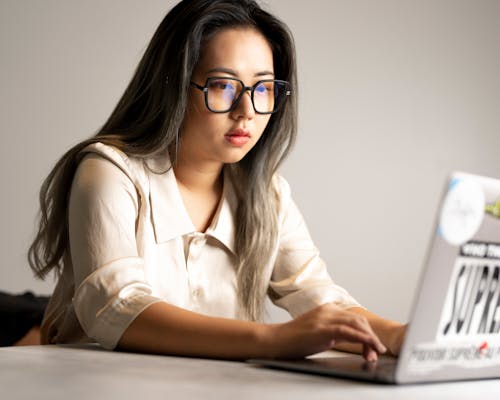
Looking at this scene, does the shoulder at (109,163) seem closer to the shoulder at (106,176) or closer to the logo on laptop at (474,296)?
the shoulder at (106,176)

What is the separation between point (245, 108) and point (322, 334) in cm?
61

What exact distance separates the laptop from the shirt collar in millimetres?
637

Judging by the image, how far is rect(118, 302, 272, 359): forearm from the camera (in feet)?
4.00

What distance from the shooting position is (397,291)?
14.8 feet

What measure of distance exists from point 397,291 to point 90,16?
87.8 inches

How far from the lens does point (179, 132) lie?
1736mm

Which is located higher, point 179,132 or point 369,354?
point 179,132

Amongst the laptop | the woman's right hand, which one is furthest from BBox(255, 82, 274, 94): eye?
the laptop

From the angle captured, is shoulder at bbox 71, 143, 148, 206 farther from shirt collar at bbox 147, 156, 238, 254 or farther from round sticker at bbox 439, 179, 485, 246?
round sticker at bbox 439, 179, 485, 246

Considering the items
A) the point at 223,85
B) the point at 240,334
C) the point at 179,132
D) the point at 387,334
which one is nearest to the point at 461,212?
the point at 240,334

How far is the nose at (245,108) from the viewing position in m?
1.62

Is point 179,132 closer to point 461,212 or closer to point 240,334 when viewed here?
point 240,334

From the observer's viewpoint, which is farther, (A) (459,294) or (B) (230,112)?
(B) (230,112)

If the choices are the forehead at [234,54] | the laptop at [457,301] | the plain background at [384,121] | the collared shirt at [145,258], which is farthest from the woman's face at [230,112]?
the plain background at [384,121]
